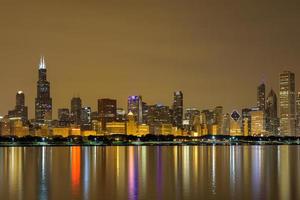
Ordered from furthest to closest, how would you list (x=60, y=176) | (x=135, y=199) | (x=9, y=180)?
1. (x=60, y=176)
2. (x=9, y=180)
3. (x=135, y=199)

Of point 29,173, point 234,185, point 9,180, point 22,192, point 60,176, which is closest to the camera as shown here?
point 22,192

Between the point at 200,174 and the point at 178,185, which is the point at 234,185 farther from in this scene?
the point at 200,174

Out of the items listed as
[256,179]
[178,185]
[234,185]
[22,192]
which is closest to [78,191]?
[22,192]

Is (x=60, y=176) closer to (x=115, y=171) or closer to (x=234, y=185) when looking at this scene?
(x=115, y=171)

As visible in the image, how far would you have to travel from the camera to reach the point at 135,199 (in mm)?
41062

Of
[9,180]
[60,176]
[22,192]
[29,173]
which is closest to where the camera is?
[22,192]

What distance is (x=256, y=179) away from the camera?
5647cm

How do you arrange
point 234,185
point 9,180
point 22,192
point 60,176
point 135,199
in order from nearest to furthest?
1. point 135,199
2. point 22,192
3. point 234,185
4. point 9,180
5. point 60,176

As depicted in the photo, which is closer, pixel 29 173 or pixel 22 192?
pixel 22 192

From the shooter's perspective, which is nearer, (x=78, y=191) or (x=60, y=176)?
(x=78, y=191)

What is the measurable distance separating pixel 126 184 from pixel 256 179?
13030 millimetres

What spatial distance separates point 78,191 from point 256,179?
740 inches

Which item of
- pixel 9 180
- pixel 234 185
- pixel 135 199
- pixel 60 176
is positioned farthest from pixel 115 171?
pixel 135 199

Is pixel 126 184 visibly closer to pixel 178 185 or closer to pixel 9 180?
pixel 178 185
